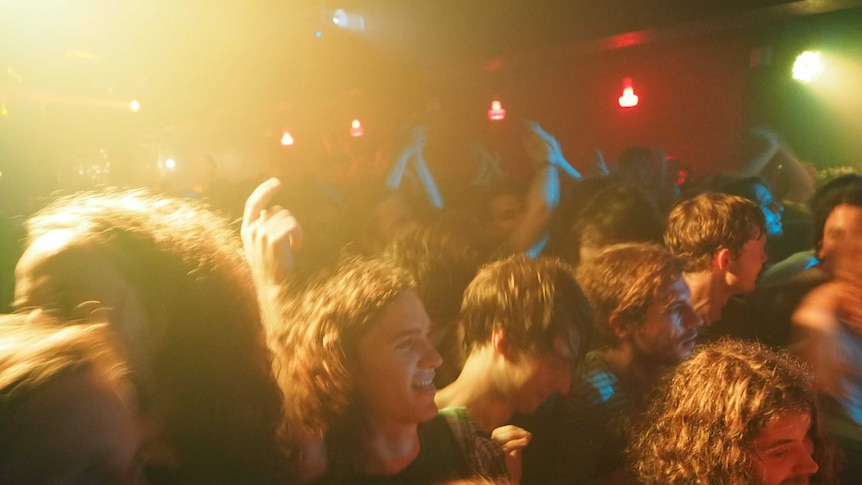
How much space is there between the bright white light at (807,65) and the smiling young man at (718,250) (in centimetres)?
624

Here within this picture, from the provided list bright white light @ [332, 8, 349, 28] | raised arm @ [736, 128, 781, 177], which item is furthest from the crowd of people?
bright white light @ [332, 8, 349, 28]

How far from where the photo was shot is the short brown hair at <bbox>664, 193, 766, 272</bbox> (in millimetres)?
2471

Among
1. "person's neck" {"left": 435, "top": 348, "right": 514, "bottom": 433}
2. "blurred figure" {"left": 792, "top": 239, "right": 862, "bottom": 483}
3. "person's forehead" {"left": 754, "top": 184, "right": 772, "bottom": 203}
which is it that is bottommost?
"blurred figure" {"left": 792, "top": 239, "right": 862, "bottom": 483}

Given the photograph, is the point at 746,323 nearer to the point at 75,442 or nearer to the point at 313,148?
the point at 75,442

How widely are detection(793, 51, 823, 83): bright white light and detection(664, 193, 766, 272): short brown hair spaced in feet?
20.4

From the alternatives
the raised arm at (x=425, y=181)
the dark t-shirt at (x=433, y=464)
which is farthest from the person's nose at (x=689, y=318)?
the raised arm at (x=425, y=181)

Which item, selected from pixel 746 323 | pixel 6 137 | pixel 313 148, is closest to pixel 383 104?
pixel 313 148

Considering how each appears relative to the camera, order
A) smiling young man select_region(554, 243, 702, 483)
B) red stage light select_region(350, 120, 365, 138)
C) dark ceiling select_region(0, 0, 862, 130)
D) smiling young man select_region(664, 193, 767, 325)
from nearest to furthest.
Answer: smiling young man select_region(554, 243, 702, 483) < smiling young man select_region(664, 193, 767, 325) < dark ceiling select_region(0, 0, 862, 130) < red stage light select_region(350, 120, 365, 138)

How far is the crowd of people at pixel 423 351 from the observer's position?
731 mm

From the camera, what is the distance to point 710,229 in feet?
8.14

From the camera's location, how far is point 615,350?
6.23 feet

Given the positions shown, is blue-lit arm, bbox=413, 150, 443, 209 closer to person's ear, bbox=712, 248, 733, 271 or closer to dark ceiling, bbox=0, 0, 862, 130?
person's ear, bbox=712, 248, 733, 271

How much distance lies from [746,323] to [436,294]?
4.73ft

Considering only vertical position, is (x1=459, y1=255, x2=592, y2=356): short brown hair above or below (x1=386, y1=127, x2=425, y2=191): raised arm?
below
